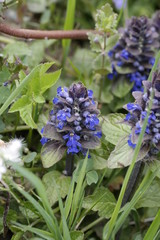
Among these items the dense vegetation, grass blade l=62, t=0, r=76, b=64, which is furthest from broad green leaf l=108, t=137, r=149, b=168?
grass blade l=62, t=0, r=76, b=64

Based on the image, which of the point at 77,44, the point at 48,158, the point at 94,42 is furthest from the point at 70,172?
the point at 77,44

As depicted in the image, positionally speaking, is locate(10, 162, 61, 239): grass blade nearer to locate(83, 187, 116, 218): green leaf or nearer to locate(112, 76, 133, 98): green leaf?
locate(83, 187, 116, 218): green leaf

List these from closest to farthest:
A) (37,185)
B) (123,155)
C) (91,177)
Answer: (37,185) < (123,155) < (91,177)

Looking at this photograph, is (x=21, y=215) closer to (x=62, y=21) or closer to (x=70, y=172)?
(x=70, y=172)

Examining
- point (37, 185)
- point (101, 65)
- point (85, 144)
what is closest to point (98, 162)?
point (85, 144)

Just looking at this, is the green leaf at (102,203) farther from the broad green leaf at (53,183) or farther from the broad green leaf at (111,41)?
the broad green leaf at (111,41)

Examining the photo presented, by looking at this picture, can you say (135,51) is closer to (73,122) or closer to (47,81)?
(47,81)

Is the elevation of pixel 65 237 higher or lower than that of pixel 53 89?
lower
